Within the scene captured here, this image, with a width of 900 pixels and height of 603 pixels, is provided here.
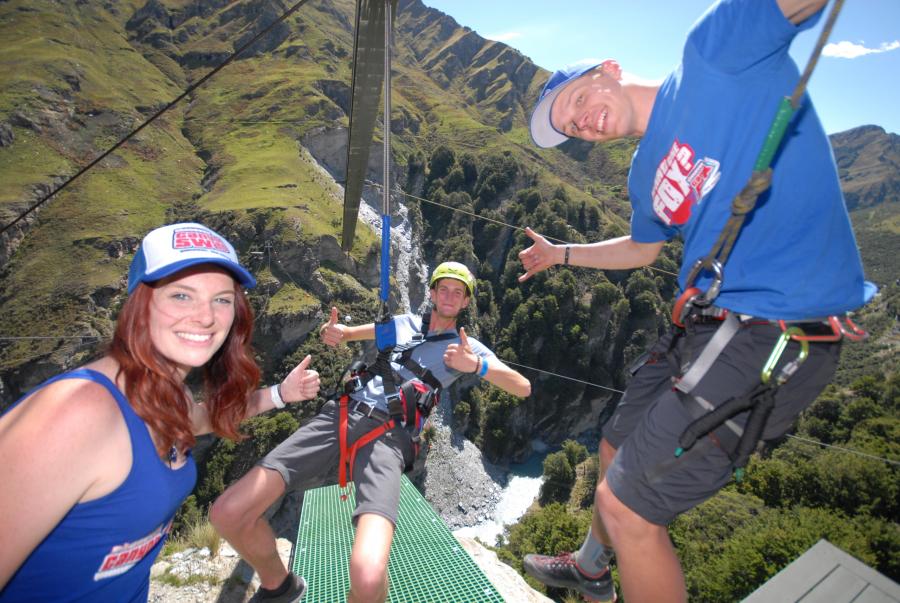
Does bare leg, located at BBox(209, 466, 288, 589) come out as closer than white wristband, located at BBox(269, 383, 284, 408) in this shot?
Yes

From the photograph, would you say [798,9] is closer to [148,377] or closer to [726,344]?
[726,344]

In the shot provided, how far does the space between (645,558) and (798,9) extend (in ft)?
7.83

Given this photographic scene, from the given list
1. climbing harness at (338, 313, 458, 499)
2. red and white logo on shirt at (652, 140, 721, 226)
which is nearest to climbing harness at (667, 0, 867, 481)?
red and white logo on shirt at (652, 140, 721, 226)

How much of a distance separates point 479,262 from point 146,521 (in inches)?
3509

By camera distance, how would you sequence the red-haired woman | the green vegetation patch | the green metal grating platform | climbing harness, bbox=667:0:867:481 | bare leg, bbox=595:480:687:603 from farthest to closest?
the green vegetation patch → the green metal grating platform → bare leg, bbox=595:480:687:603 → climbing harness, bbox=667:0:867:481 → the red-haired woman

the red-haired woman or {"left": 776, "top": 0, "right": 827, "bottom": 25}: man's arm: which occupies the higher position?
{"left": 776, "top": 0, "right": 827, "bottom": 25}: man's arm

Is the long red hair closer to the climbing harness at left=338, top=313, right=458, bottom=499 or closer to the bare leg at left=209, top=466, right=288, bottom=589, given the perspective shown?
the bare leg at left=209, top=466, right=288, bottom=589

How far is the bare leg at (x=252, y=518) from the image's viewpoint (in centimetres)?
316

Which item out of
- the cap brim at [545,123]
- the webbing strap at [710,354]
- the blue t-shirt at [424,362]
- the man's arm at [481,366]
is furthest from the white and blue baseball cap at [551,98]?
the blue t-shirt at [424,362]

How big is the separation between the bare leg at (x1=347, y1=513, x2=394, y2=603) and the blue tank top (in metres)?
1.31

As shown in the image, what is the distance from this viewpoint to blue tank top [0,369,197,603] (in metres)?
1.59

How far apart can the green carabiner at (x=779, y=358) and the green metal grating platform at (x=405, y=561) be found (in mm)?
3233

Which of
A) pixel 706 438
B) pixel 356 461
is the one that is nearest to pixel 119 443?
pixel 356 461

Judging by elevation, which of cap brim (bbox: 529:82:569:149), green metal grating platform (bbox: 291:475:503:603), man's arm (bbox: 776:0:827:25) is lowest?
green metal grating platform (bbox: 291:475:503:603)
